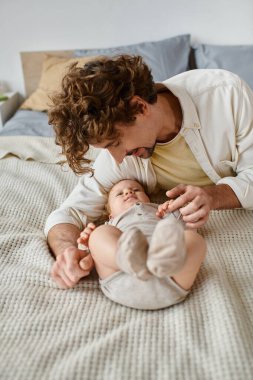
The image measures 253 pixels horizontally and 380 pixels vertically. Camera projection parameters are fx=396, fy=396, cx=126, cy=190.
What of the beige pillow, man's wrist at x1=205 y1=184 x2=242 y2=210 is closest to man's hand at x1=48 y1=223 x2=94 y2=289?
man's wrist at x1=205 y1=184 x2=242 y2=210

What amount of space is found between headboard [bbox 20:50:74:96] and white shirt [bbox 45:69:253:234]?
1579 mm

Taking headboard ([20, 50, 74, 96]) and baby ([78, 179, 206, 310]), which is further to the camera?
Answer: headboard ([20, 50, 74, 96])

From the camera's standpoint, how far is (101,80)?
1.06m

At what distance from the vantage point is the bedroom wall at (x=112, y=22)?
2.42 m

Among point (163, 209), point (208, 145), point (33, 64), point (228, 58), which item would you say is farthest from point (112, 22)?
point (163, 209)

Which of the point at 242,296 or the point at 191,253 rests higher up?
the point at 191,253

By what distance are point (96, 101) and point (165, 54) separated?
1.45 meters

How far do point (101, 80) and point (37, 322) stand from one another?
63 cm

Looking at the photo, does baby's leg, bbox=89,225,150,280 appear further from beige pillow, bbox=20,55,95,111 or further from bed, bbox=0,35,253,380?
beige pillow, bbox=20,55,95,111

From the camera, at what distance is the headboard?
2684 millimetres

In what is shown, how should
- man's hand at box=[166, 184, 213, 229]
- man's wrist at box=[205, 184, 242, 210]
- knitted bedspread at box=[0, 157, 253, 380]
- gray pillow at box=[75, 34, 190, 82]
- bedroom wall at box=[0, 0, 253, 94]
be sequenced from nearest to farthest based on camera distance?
knitted bedspread at box=[0, 157, 253, 380] < man's hand at box=[166, 184, 213, 229] < man's wrist at box=[205, 184, 242, 210] < gray pillow at box=[75, 34, 190, 82] < bedroom wall at box=[0, 0, 253, 94]

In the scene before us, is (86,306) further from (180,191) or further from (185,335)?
(180,191)

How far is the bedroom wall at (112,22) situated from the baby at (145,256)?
169 centimetres

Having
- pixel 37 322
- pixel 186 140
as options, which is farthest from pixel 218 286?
pixel 186 140
